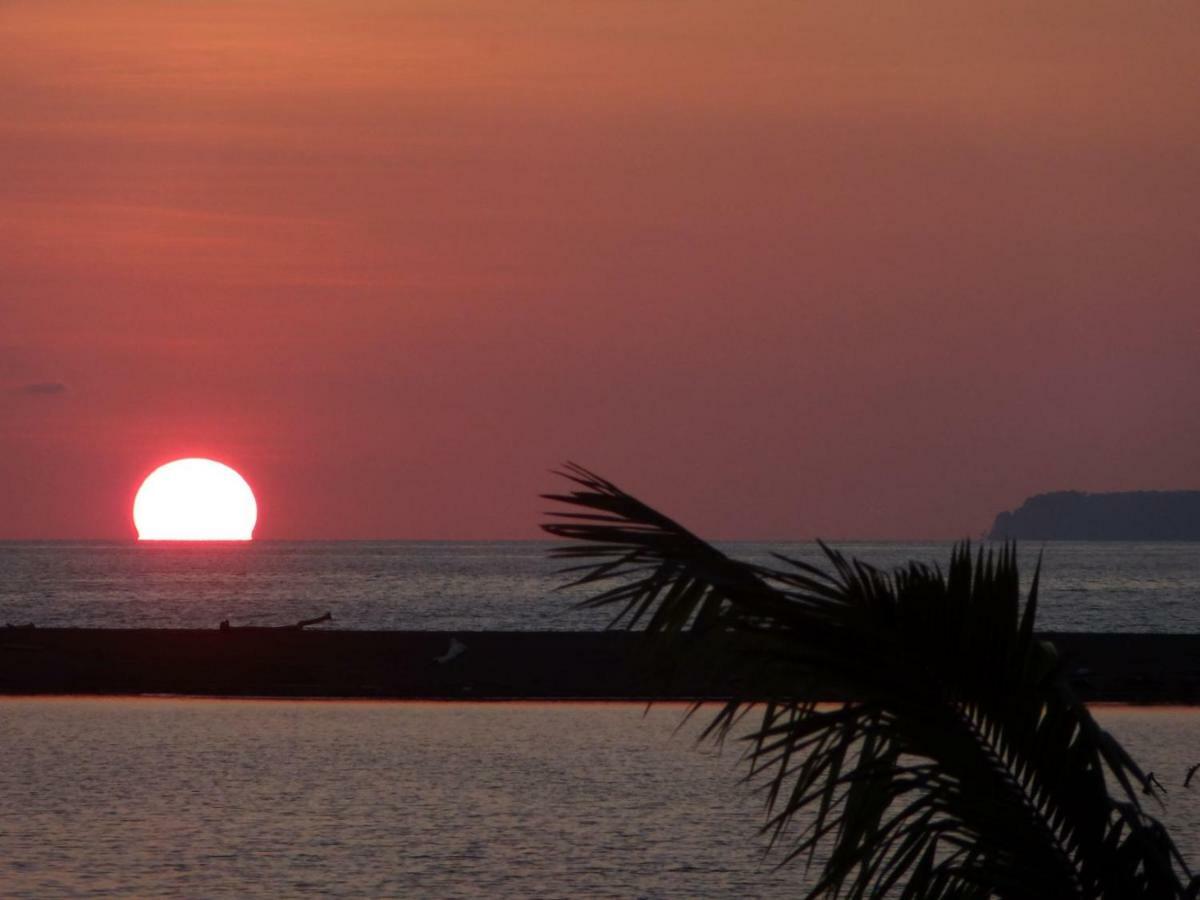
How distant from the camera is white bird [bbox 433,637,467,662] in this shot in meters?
53.1

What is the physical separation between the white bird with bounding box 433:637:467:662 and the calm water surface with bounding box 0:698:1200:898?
7.47 metres

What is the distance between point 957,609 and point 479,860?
1832 cm

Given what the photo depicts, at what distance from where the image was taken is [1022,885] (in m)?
6.95

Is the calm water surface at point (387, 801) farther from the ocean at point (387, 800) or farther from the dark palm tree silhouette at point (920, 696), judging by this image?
the dark palm tree silhouette at point (920, 696)

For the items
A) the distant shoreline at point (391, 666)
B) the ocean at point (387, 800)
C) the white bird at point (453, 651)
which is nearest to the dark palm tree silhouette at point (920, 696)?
the ocean at point (387, 800)

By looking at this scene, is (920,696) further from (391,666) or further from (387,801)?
Result: (391,666)

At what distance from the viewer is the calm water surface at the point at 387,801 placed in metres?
22.6

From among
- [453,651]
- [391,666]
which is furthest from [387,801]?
[453,651]

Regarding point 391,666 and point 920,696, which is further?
point 391,666

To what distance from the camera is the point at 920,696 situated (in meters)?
6.79

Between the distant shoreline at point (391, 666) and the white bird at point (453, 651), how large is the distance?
0.05 meters

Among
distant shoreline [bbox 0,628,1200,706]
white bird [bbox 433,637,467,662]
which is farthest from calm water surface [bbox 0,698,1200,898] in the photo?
white bird [bbox 433,637,467,662]

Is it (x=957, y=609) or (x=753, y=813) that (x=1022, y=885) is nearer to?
(x=957, y=609)

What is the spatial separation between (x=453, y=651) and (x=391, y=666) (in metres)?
2.00
